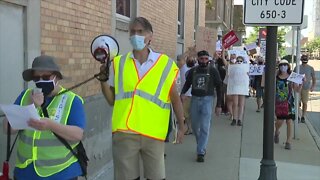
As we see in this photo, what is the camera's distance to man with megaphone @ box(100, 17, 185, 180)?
4090 millimetres

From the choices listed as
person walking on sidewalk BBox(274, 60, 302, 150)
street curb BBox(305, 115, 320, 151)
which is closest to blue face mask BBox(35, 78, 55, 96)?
person walking on sidewalk BBox(274, 60, 302, 150)

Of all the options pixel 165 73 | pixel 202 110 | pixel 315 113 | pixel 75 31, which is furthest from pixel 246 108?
pixel 165 73

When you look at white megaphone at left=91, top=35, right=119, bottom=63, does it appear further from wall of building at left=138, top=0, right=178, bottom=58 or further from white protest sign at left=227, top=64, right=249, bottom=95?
white protest sign at left=227, top=64, right=249, bottom=95

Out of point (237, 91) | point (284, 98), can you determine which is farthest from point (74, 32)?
point (237, 91)

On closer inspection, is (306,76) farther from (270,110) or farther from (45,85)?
(45,85)

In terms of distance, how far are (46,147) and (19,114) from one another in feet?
1.10

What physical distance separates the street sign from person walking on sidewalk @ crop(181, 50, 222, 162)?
2713 mm

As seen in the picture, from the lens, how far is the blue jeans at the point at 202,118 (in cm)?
761

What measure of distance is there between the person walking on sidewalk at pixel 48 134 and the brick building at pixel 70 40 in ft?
2.99

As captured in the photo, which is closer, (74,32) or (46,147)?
(46,147)

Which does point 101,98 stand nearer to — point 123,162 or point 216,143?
point 123,162

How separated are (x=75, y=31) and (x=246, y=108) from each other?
10.8 meters

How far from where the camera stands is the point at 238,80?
11.7m

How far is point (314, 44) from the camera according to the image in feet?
426
